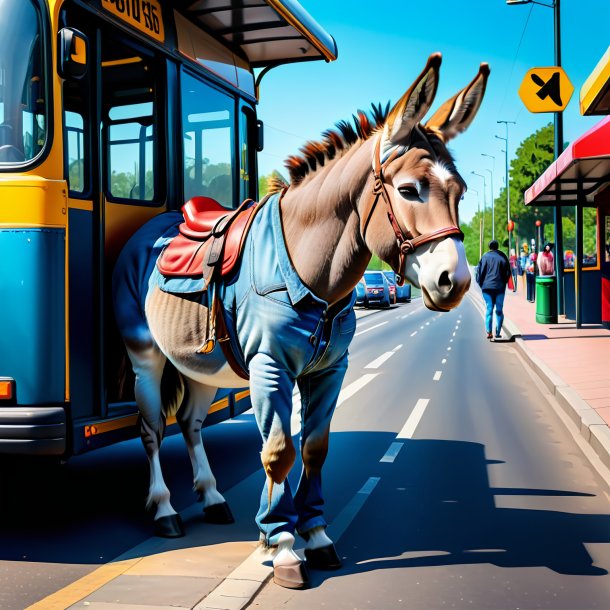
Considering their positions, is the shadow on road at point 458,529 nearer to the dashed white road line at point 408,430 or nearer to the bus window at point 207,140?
the dashed white road line at point 408,430

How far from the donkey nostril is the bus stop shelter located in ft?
34.3

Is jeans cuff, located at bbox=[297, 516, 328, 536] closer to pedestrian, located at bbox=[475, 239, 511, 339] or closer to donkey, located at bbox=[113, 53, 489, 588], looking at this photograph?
donkey, located at bbox=[113, 53, 489, 588]

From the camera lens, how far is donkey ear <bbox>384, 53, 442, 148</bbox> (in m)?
3.58

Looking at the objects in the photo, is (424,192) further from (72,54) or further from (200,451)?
(200,451)

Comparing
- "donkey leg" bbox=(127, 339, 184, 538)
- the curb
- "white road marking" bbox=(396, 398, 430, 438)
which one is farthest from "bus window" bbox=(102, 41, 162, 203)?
the curb

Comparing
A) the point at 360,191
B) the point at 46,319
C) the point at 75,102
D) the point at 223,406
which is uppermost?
the point at 75,102

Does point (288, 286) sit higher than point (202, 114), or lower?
lower

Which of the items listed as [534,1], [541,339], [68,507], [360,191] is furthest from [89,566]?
[534,1]

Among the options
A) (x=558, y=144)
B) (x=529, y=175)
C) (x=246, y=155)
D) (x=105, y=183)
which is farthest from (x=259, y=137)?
(x=529, y=175)

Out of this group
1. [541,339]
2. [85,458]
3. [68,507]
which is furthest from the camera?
[541,339]

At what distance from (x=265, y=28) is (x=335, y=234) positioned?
292 cm

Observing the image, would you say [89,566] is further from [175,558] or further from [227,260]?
[227,260]

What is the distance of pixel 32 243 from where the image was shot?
4430 millimetres

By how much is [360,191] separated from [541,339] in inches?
562
